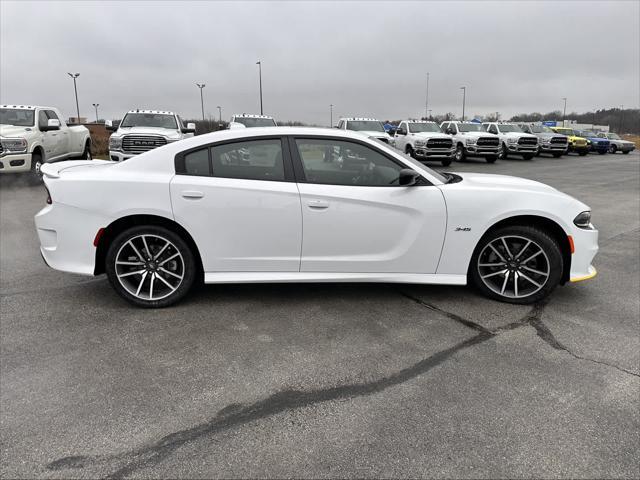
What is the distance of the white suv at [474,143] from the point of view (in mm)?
22609

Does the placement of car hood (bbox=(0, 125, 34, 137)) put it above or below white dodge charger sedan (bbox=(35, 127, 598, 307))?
above

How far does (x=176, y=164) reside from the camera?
158 inches

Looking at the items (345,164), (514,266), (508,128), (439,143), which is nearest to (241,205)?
(345,164)

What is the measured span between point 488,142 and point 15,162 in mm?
19396

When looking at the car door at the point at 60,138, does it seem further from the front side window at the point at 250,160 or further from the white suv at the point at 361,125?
the front side window at the point at 250,160

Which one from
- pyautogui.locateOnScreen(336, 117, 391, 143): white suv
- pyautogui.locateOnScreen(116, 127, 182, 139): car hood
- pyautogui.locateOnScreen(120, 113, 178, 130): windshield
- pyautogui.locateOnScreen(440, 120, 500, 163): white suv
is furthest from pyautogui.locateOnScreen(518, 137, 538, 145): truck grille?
pyautogui.locateOnScreen(116, 127, 182, 139): car hood

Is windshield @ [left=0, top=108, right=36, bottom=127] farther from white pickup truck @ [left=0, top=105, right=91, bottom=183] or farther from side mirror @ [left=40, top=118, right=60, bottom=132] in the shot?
side mirror @ [left=40, top=118, right=60, bottom=132]

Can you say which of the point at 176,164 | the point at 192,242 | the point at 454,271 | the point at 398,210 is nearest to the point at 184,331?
the point at 192,242

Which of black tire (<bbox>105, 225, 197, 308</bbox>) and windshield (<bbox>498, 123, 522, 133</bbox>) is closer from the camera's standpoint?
black tire (<bbox>105, 225, 197, 308</bbox>)

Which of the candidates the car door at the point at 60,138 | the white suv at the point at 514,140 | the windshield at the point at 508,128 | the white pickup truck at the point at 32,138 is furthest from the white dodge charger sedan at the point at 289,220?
the windshield at the point at 508,128

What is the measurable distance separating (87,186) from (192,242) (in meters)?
0.98

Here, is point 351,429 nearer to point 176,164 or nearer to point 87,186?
point 176,164

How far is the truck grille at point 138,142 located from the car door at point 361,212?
33.6 ft

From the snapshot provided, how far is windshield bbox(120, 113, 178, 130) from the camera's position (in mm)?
14258
